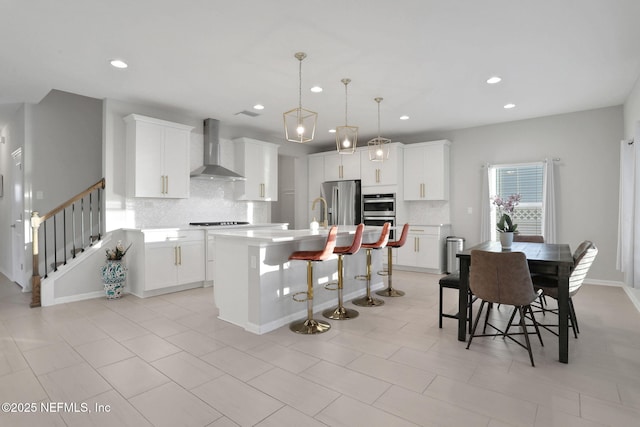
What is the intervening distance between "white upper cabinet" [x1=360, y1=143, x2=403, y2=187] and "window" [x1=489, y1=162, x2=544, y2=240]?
5.36 ft

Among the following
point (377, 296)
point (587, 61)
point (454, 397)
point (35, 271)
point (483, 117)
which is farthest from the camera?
point (483, 117)

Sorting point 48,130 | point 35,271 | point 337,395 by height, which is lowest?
point 337,395

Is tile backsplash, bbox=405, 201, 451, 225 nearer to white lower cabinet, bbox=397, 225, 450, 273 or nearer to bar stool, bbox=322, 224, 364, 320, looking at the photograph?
white lower cabinet, bbox=397, 225, 450, 273

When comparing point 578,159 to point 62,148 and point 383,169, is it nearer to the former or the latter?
point 383,169

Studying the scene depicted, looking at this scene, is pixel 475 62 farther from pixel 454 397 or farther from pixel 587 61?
pixel 454 397

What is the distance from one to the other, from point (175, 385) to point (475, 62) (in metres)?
3.92

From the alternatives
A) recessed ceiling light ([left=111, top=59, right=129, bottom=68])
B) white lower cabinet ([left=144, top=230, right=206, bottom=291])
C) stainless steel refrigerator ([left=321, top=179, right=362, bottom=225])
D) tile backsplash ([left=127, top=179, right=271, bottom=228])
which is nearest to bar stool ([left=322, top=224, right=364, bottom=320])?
white lower cabinet ([left=144, top=230, right=206, bottom=291])

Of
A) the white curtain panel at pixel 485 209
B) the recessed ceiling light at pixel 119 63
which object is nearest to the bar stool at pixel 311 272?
the recessed ceiling light at pixel 119 63

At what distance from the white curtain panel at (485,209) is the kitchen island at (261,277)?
3.59m

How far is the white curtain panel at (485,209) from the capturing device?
6.04 m

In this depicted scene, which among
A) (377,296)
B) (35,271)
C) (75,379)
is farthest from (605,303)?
(35,271)

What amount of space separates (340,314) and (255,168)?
351cm

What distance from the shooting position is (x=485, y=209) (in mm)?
6074

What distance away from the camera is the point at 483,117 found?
5676mm
